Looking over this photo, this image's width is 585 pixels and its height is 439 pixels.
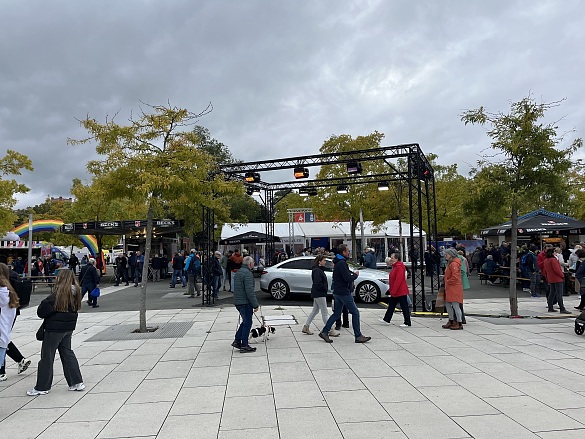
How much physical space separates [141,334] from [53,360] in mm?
3722

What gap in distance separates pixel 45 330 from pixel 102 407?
4.00 feet

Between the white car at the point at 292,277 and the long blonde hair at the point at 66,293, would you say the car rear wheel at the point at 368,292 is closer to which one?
the white car at the point at 292,277

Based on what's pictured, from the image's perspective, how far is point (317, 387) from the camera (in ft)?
17.4

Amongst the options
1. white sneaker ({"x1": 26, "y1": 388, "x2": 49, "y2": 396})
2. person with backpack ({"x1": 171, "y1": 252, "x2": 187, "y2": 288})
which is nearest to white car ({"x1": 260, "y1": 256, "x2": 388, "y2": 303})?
person with backpack ({"x1": 171, "y1": 252, "x2": 187, "y2": 288})

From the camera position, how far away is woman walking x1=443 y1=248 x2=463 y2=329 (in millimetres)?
8758

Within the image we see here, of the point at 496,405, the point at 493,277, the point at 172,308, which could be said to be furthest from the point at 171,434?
the point at 493,277

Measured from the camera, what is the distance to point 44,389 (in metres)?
5.30

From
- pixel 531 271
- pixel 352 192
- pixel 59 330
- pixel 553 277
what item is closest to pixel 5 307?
pixel 59 330

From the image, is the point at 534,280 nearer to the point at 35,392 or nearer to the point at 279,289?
the point at 279,289

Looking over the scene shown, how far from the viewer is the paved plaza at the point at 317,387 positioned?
409 centimetres

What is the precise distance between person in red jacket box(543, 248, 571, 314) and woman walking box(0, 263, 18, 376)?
11.0 m

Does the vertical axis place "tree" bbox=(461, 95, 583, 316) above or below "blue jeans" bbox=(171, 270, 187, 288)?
above

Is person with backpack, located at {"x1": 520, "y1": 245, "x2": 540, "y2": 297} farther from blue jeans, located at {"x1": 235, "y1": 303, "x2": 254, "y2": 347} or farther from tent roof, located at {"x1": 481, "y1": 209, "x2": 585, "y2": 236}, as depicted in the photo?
blue jeans, located at {"x1": 235, "y1": 303, "x2": 254, "y2": 347}

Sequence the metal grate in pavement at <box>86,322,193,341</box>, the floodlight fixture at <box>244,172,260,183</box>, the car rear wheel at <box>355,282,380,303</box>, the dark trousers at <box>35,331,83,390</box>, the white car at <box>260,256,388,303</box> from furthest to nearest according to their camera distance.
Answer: the floodlight fixture at <box>244,172,260,183</box>, the white car at <box>260,256,388,303</box>, the car rear wheel at <box>355,282,380,303</box>, the metal grate in pavement at <box>86,322,193,341</box>, the dark trousers at <box>35,331,83,390</box>
